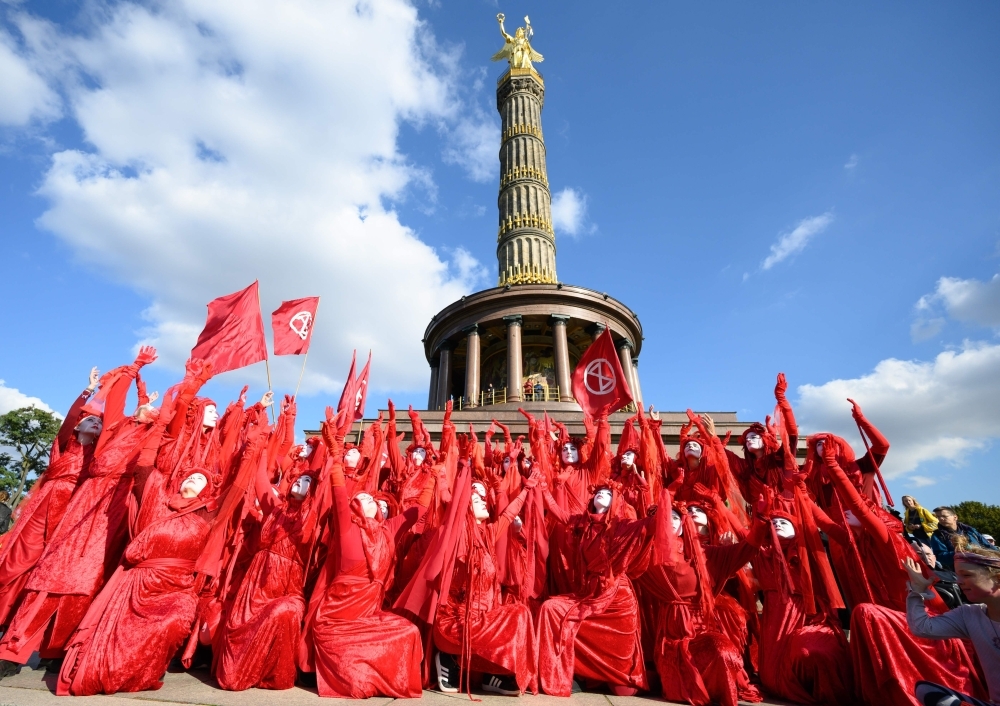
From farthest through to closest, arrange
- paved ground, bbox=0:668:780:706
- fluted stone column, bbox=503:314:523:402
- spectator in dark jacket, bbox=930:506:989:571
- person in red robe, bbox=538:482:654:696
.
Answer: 1. fluted stone column, bbox=503:314:523:402
2. spectator in dark jacket, bbox=930:506:989:571
3. person in red robe, bbox=538:482:654:696
4. paved ground, bbox=0:668:780:706

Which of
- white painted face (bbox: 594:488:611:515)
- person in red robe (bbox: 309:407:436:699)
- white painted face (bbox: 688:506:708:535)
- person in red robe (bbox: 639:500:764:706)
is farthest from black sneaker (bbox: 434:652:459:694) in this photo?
white painted face (bbox: 688:506:708:535)

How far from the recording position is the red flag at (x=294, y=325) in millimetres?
8086

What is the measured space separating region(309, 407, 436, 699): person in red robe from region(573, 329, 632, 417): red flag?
4.50 m

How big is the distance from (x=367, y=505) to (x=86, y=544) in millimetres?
2480

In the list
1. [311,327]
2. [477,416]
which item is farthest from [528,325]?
[311,327]

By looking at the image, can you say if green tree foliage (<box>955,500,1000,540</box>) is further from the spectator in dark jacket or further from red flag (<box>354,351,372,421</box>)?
red flag (<box>354,351,372,421</box>)

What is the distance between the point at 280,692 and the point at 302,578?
92cm

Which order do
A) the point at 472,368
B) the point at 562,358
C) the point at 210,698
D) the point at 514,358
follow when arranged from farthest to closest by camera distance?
the point at 472,368
the point at 562,358
the point at 514,358
the point at 210,698

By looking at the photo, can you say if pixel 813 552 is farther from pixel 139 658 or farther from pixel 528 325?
pixel 528 325

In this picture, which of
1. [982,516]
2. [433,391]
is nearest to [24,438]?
[433,391]

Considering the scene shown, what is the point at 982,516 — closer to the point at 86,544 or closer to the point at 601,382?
the point at 601,382

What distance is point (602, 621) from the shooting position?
4121 mm

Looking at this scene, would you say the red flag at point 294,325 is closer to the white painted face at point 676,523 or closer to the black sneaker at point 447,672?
the black sneaker at point 447,672

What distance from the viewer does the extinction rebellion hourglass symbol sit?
827 cm
